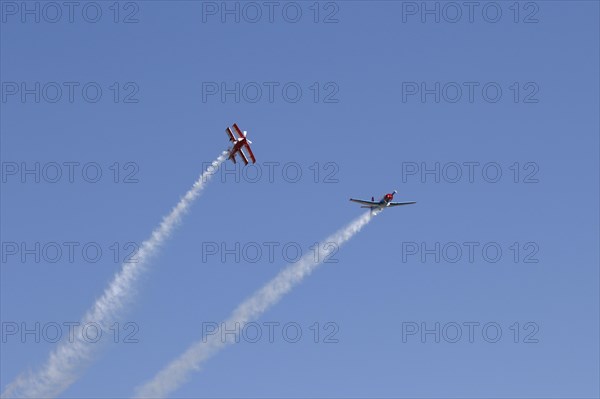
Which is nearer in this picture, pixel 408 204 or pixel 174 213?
pixel 174 213

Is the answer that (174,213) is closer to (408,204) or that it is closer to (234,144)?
(234,144)

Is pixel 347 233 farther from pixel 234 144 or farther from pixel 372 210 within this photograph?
pixel 234 144

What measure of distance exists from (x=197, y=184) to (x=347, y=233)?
80.9 feet

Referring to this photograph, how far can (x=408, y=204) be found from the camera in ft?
504

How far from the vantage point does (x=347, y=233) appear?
150m

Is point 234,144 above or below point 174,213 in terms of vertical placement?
above

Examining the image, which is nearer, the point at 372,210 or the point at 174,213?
the point at 174,213

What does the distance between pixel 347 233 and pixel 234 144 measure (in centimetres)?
Result: 2208

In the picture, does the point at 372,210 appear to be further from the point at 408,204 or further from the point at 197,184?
the point at 197,184

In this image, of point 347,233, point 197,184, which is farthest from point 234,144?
point 347,233

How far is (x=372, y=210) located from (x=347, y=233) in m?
5.94

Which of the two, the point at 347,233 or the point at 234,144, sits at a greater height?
the point at 234,144

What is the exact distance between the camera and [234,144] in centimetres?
14525

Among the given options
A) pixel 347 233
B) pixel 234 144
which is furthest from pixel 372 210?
pixel 234 144
